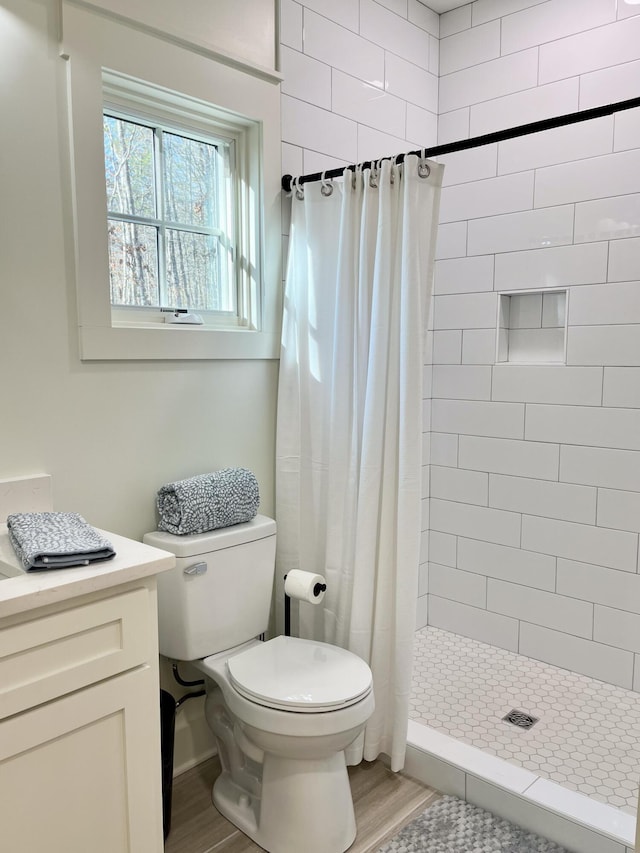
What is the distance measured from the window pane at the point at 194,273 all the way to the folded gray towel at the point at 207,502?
22.3 inches

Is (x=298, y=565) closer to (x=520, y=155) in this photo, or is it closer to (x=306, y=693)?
(x=306, y=693)

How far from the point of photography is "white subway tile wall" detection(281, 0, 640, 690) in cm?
245

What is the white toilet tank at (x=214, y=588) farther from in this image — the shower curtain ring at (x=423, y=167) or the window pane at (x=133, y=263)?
the shower curtain ring at (x=423, y=167)

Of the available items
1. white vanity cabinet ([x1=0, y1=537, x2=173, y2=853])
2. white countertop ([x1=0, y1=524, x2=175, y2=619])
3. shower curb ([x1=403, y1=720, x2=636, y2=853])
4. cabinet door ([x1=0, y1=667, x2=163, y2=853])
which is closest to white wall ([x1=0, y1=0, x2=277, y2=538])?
white countertop ([x1=0, y1=524, x2=175, y2=619])

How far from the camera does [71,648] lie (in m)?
1.32

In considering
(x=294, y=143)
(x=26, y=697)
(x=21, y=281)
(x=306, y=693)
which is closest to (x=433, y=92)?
(x=294, y=143)

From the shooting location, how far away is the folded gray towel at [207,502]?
193 centimetres

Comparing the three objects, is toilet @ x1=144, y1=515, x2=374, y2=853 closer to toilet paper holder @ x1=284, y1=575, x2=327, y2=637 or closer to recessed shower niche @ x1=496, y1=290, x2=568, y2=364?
toilet paper holder @ x1=284, y1=575, x2=327, y2=637

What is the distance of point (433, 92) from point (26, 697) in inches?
110

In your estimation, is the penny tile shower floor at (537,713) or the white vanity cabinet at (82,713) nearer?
the white vanity cabinet at (82,713)

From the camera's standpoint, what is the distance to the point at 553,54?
261 cm

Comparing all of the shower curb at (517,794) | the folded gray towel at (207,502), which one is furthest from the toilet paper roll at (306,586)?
the shower curb at (517,794)

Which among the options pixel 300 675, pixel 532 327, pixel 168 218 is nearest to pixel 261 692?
pixel 300 675

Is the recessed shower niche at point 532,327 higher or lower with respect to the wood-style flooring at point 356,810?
higher
